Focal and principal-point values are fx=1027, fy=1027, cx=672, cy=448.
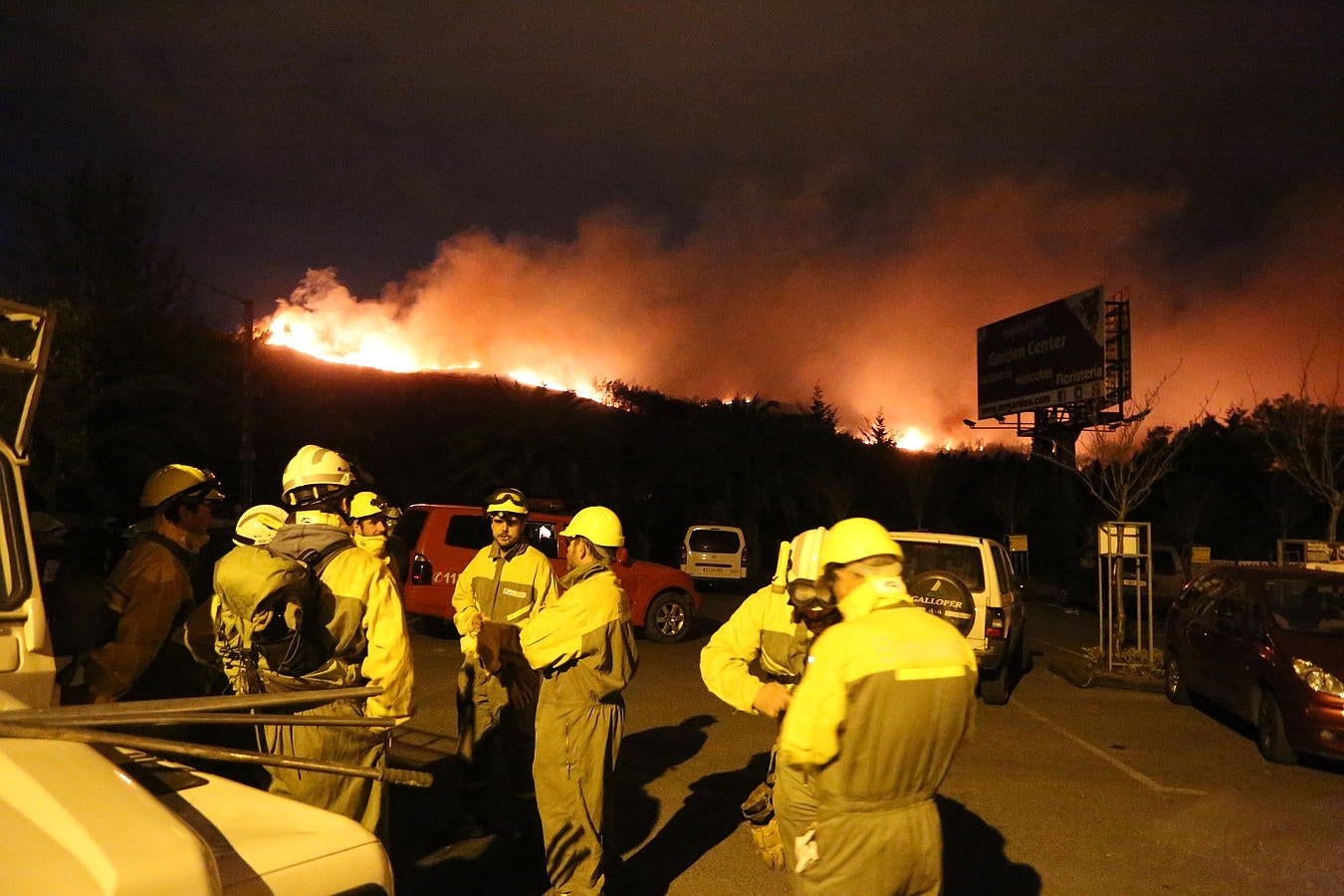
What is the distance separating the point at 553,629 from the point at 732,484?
102ft

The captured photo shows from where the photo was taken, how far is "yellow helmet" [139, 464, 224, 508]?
436 centimetres

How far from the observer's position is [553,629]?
4.89 metres

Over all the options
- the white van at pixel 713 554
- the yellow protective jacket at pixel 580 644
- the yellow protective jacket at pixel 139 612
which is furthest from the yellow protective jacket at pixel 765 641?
the white van at pixel 713 554

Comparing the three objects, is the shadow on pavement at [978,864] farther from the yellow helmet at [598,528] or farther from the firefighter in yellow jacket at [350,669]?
the firefighter in yellow jacket at [350,669]

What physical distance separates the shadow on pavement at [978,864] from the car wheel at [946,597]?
3513mm

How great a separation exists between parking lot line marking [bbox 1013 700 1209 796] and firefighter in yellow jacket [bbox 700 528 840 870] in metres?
4.88

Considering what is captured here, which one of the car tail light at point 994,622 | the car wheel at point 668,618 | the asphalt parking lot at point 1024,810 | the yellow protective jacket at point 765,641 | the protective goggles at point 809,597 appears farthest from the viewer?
the car wheel at point 668,618

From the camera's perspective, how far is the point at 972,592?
35.8 feet

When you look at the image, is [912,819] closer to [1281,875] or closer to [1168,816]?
[1281,875]

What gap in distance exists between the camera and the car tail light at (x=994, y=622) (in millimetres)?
10750

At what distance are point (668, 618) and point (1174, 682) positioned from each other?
7269mm

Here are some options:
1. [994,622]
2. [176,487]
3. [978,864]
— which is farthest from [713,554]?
[176,487]

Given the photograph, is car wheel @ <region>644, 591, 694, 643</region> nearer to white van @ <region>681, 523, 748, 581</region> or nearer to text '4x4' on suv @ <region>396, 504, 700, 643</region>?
text '4x4' on suv @ <region>396, 504, 700, 643</region>

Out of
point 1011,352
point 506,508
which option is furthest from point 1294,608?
point 1011,352
